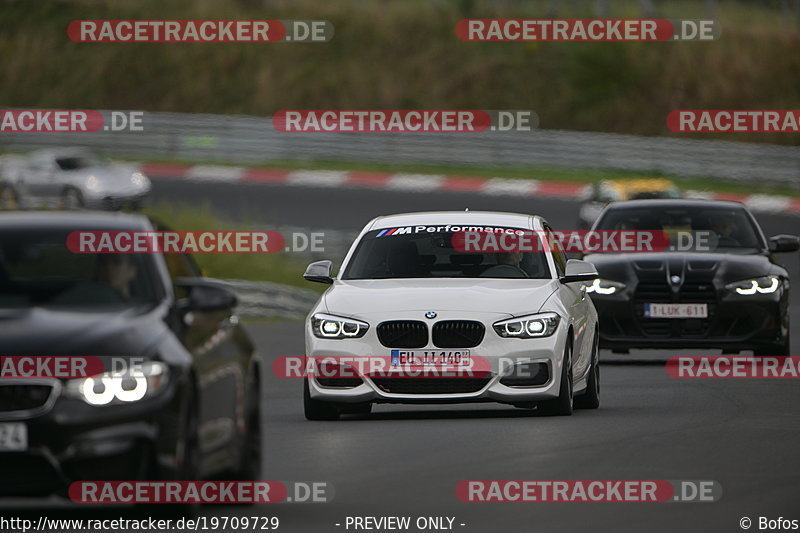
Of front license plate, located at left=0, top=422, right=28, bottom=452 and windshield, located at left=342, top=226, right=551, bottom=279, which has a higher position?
windshield, located at left=342, top=226, right=551, bottom=279

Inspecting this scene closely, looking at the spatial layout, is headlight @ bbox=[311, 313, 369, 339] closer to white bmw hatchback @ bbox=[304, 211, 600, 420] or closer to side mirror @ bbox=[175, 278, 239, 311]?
white bmw hatchback @ bbox=[304, 211, 600, 420]

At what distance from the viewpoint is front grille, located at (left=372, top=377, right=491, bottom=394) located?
44.4 ft

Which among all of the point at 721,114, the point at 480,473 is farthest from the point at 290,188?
the point at 480,473

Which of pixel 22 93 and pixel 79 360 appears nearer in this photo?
Answer: pixel 79 360

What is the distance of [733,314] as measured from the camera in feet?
59.2

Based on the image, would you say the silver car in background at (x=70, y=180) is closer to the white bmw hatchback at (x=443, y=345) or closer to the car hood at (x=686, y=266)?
the car hood at (x=686, y=266)

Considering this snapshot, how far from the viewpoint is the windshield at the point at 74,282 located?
9.34m

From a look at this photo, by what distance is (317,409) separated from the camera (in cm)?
1398

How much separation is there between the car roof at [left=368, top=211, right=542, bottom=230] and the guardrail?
27521 millimetres

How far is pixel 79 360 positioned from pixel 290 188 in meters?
34.0

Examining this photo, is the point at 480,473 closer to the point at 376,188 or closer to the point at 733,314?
the point at 733,314

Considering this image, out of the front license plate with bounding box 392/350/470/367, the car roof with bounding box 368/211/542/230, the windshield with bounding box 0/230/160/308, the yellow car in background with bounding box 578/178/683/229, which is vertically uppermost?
A: the yellow car in background with bounding box 578/178/683/229

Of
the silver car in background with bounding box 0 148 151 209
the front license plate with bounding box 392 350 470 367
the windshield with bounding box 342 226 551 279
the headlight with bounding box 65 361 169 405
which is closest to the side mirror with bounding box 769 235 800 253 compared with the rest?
the windshield with bounding box 342 226 551 279

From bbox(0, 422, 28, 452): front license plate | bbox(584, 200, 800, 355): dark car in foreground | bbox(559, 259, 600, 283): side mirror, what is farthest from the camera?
bbox(584, 200, 800, 355): dark car in foreground
